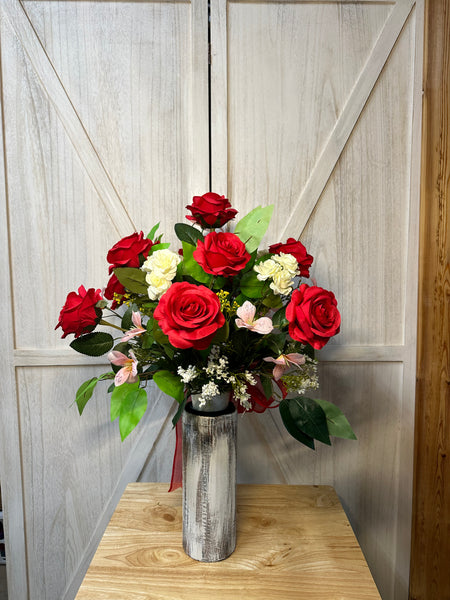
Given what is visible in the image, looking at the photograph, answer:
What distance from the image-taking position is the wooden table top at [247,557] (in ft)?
2.85

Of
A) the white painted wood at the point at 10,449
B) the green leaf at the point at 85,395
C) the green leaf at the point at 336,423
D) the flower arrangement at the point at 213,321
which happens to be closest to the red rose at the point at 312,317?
the flower arrangement at the point at 213,321

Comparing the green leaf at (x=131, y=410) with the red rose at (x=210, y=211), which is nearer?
the green leaf at (x=131, y=410)

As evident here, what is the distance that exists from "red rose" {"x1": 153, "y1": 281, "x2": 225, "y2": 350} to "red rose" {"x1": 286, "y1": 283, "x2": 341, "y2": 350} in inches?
5.3

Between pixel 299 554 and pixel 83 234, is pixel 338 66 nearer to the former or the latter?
pixel 83 234

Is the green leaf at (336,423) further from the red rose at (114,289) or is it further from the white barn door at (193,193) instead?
the red rose at (114,289)

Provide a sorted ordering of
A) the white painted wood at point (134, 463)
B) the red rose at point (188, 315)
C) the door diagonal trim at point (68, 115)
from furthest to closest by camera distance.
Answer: the white painted wood at point (134, 463) → the door diagonal trim at point (68, 115) → the red rose at point (188, 315)

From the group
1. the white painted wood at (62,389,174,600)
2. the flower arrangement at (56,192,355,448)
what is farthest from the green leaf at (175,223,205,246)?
the white painted wood at (62,389,174,600)

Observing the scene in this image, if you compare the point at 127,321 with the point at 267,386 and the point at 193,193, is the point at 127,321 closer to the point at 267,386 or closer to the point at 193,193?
the point at 267,386

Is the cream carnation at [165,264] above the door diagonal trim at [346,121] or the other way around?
the other way around

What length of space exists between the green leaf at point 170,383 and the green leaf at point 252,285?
22cm

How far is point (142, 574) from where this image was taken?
0.91 m

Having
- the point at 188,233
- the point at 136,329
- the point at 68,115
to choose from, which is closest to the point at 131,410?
the point at 136,329

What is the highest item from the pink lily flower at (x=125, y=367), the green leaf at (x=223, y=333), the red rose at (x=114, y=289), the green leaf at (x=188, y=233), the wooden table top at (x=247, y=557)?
the green leaf at (x=188, y=233)

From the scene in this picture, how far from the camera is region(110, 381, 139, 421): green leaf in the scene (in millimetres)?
867
